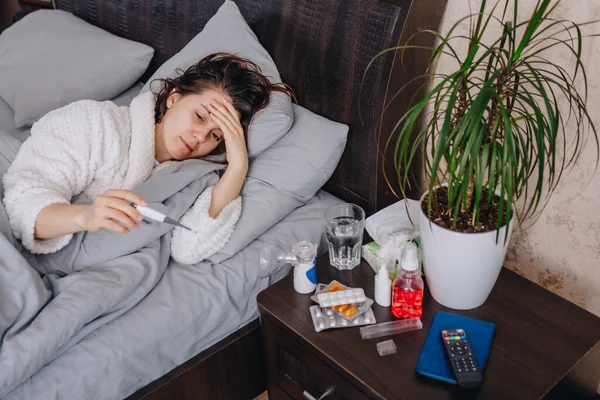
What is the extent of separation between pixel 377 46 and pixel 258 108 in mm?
359

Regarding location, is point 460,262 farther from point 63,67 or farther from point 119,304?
point 63,67

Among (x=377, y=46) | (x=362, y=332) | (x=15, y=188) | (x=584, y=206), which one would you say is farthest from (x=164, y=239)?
(x=584, y=206)

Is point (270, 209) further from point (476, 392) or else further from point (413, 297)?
point (476, 392)

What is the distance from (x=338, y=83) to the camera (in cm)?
141

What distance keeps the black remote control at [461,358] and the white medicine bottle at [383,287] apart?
0.14 metres

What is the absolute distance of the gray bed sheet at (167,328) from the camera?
3.53 ft

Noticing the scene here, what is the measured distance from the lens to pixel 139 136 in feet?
4.62

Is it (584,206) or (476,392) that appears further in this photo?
(584,206)

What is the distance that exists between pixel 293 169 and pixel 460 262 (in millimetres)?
541

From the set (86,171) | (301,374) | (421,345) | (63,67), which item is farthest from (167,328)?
(63,67)

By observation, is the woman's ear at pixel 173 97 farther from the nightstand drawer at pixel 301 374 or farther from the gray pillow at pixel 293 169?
the nightstand drawer at pixel 301 374

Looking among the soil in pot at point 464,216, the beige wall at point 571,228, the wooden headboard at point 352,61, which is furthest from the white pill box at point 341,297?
the beige wall at point 571,228

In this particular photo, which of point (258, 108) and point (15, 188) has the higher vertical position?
point (258, 108)

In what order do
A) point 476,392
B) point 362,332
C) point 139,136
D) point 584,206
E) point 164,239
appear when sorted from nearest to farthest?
point 476,392
point 362,332
point 584,206
point 164,239
point 139,136
